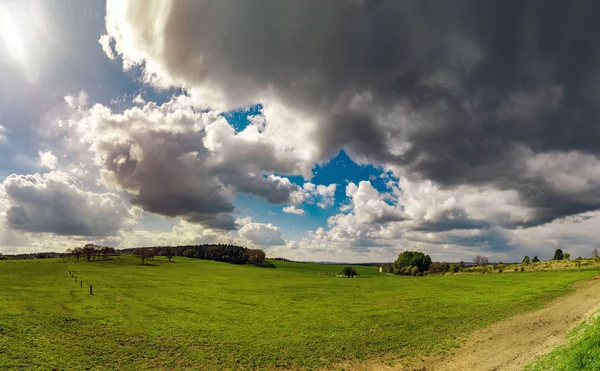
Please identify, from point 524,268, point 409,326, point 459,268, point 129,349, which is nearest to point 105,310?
point 129,349

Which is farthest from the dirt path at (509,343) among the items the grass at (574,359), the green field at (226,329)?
the green field at (226,329)

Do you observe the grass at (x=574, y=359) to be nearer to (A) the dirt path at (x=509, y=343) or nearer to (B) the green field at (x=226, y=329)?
(A) the dirt path at (x=509, y=343)

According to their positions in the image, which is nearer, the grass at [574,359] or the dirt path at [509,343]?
the grass at [574,359]

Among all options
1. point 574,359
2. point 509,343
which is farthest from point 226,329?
point 574,359

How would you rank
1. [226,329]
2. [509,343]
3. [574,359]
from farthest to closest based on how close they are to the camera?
1. [226,329]
2. [509,343]
3. [574,359]

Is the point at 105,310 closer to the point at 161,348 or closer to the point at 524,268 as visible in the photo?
the point at 161,348

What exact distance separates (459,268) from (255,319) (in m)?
163

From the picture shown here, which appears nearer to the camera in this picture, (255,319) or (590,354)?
(590,354)

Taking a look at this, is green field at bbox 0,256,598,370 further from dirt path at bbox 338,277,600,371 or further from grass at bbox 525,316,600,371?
grass at bbox 525,316,600,371

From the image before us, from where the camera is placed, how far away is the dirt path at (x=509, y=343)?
2380 centimetres

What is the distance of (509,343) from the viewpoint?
2819cm

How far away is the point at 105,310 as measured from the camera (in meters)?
48.4

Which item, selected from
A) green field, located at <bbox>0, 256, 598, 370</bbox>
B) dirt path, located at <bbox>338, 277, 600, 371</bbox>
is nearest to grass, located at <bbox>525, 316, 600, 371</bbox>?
dirt path, located at <bbox>338, 277, 600, 371</bbox>

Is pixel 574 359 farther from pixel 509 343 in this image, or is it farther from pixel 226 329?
pixel 226 329
